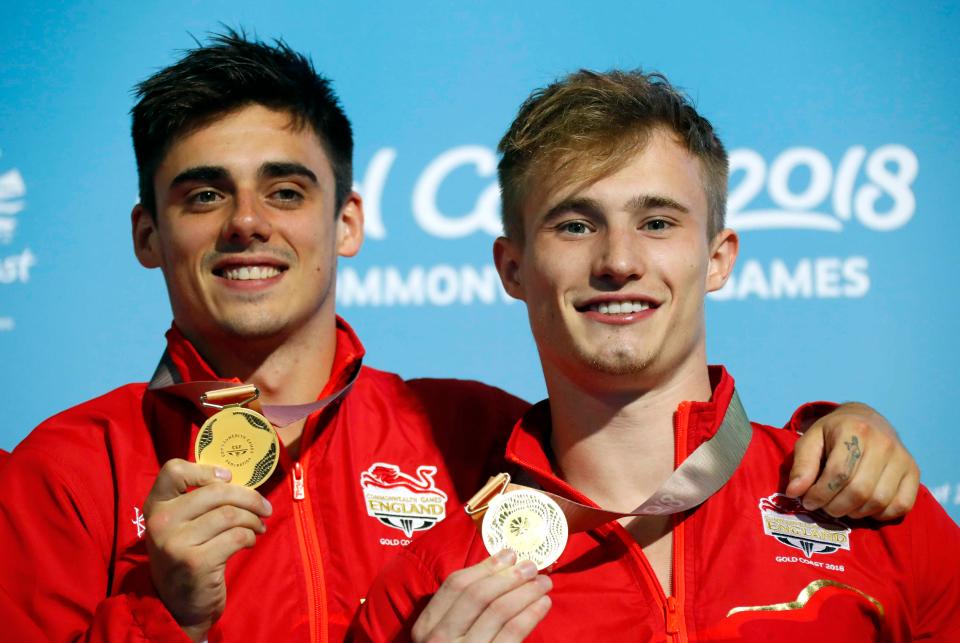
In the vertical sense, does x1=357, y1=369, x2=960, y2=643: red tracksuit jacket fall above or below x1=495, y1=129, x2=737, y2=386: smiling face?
below

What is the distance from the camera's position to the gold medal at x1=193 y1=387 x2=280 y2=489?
1.65m

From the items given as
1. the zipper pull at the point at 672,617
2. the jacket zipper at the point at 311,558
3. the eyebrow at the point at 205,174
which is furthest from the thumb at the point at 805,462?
the eyebrow at the point at 205,174

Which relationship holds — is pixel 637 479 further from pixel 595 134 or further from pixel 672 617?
pixel 595 134

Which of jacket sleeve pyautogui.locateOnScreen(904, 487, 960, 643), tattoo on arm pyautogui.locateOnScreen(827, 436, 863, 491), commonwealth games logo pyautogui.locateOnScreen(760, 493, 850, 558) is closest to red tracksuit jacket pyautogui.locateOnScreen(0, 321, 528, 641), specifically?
commonwealth games logo pyautogui.locateOnScreen(760, 493, 850, 558)

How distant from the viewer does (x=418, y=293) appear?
2.97 m

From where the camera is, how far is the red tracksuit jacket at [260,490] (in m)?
Answer: 1.68

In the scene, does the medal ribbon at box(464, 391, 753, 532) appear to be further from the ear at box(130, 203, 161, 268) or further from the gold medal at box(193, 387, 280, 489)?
the ear at box(130, 203, 161, 268)

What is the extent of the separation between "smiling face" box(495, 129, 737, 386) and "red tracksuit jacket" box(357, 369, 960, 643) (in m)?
0.14

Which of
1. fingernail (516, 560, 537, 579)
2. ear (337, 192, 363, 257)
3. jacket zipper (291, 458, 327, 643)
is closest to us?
fingernail (516, 560, 537, 579)

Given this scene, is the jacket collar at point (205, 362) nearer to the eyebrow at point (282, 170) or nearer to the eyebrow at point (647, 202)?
the eyebrow at point (282, 170)

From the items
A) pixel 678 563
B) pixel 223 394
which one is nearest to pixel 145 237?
pixel 223 394

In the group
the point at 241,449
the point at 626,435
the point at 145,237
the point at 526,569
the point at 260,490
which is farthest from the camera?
the point at 145,237

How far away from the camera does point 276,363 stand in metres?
2.04

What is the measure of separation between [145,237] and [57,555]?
29.1 inches
